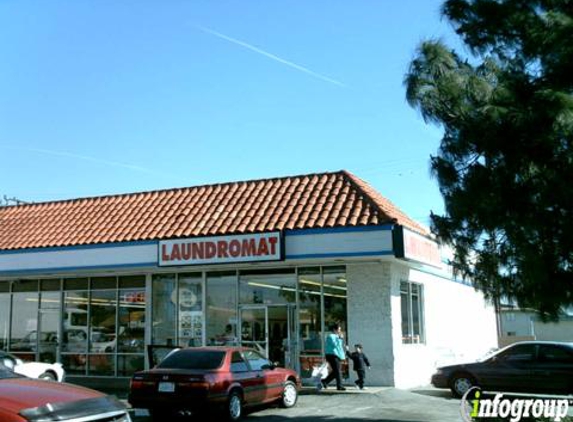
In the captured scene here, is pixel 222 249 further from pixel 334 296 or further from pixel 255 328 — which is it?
pixel 334 296

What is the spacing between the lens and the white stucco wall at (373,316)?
18219 millimetres

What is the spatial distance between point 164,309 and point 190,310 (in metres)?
1.02

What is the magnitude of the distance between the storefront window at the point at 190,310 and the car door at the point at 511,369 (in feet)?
28.8

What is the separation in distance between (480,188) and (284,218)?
A: 10.3 meters

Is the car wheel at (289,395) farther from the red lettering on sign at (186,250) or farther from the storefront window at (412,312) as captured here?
the red lettering on sign at (186,250)

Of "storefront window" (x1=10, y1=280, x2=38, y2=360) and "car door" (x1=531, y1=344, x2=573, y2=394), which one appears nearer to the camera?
"car door" (x1=531, y1=344, x2=573, y2=394)

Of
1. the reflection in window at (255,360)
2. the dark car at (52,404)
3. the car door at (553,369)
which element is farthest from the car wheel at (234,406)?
the car door at (553,369)

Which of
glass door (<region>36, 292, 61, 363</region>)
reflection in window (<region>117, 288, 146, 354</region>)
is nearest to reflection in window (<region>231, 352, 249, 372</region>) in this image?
reflection in window (<region>117, 288, 146, 354</region>)

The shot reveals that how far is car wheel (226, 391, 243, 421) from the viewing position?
1230 cm

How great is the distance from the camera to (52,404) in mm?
6277

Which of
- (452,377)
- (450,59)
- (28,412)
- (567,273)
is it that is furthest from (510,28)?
(452,377)

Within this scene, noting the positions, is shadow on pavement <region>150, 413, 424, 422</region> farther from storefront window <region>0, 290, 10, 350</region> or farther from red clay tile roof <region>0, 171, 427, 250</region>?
storefront window <region>0, 290, 10, 350</region>

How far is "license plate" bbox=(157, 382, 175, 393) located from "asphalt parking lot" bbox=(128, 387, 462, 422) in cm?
64

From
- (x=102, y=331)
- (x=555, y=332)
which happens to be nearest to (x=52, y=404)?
(x=102, y=331)
